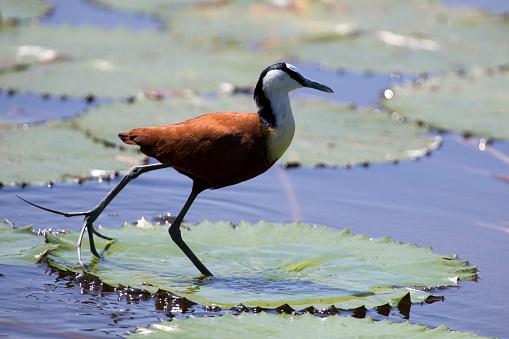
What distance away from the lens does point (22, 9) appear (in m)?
11.5

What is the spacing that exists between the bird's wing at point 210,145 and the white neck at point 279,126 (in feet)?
0.18

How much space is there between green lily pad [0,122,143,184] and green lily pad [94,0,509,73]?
318 cm

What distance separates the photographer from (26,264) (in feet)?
18.2

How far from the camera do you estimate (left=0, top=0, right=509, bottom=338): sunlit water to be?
5.22 meters

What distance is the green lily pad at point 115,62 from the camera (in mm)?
9195

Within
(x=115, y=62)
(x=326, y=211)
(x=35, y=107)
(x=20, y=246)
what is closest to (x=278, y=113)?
(x=20, y=246)

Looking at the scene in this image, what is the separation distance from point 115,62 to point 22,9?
88.1 inches

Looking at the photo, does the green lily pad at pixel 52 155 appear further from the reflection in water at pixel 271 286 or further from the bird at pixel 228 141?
the reflection in water at pixel 271 286

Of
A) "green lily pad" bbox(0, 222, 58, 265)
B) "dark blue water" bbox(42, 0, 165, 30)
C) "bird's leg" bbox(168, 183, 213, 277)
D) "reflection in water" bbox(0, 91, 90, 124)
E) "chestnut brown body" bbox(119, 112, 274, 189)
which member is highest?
"dark blue water" bbox(42, 0, 165, 30)

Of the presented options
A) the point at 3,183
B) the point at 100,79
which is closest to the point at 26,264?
the point at 3,183

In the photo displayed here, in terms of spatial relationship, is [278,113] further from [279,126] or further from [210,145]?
[210,145]

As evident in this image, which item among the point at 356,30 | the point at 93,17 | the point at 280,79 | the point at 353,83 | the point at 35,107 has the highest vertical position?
the point at 356,30

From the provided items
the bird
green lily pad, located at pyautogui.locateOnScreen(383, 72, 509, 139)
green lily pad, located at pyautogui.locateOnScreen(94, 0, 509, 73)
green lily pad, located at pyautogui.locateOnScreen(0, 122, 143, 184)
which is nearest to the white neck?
the bird

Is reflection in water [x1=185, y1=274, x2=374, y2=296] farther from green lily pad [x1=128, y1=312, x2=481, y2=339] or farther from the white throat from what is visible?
the white throat
